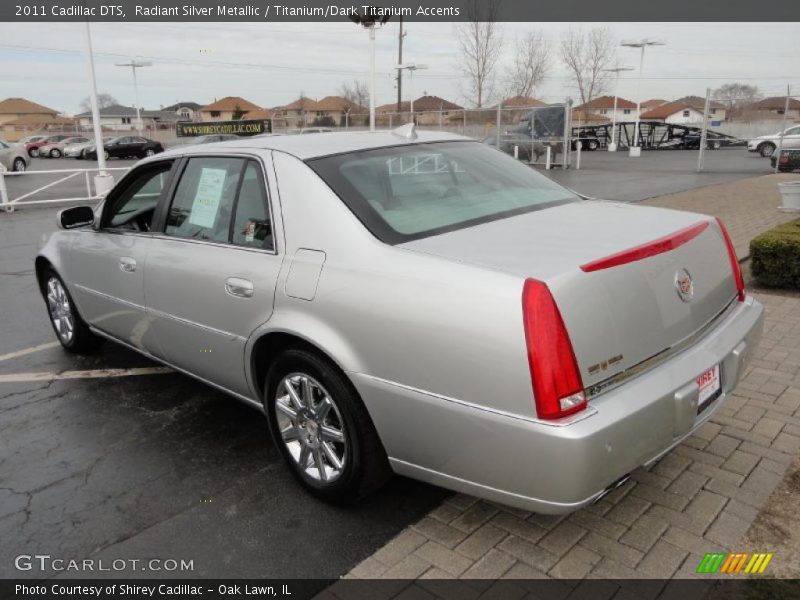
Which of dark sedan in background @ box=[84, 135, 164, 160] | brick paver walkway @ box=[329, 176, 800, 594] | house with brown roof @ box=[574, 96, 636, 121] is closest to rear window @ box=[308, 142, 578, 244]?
brick paver walkway @ box=[329, 176, 800, 594]

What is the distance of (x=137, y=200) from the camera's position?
4348 millimetres

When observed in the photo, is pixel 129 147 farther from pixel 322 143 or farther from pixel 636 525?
pixel 636 525

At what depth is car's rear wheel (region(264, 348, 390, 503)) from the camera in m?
2.71

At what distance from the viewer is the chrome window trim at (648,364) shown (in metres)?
2.26

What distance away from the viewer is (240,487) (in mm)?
3215

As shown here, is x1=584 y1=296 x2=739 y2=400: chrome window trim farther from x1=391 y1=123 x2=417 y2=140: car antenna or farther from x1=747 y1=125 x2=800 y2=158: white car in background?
x1=747 y1=125 x2=800 y2=158: white car in background

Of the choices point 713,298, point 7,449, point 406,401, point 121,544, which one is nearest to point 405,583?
point 406,401

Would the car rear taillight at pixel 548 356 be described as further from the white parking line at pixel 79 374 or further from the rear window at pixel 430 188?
the white parking line at pixel 79 374

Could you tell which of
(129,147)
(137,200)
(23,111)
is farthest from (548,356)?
(23,111)

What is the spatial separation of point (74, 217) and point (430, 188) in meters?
2.97

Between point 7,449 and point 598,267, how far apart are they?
135 inches

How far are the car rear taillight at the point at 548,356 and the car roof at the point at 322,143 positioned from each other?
1.49m
